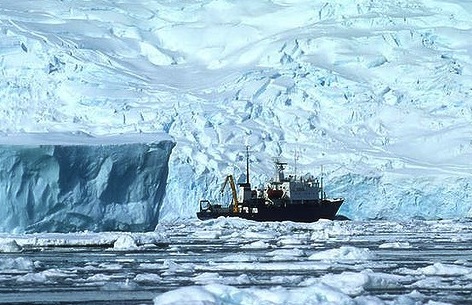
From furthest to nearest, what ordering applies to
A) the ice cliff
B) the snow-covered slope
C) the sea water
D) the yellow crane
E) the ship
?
the snow-covered slope < the ship < the yellow crane < the ice cliff < the sea water

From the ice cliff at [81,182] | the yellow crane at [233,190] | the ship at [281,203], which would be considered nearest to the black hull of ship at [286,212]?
the ship at [281,203]

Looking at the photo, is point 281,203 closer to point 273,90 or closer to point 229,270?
point 273,90

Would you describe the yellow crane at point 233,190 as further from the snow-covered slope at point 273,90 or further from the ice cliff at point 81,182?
the ice cliff at point 81,182

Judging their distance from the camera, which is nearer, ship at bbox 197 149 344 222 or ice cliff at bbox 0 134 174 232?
ice cliff at bbox 0 134 174 232

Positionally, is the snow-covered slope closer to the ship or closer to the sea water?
the ship

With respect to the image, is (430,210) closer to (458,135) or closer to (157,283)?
(458,135)

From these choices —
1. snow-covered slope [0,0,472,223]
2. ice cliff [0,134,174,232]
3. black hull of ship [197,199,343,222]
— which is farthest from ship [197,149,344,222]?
ice cliff [0,134,174,232]

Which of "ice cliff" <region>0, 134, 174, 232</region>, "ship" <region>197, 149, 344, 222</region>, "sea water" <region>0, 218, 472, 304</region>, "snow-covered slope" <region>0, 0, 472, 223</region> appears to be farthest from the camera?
"snow-covered slope" <region>0, 0, 472, 223</region>
